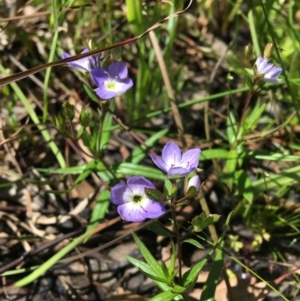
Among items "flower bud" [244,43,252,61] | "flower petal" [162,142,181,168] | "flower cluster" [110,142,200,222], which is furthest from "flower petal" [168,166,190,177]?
"flower bud" [244,43,252,61]

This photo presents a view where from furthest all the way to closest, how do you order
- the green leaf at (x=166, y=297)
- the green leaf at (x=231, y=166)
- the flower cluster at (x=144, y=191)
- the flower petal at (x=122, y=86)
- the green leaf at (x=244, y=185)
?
the green leaf at (x=231, y=166) → the green leaf at (x=244, y=185) → the flower petal at (x=122, y=86) → the green leaf at (x=166, y=297) → the flower cluster at (x=144, y=191)

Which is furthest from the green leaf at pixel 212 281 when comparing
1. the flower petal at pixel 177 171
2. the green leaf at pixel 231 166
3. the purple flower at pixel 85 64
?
the purple flower at pixel 85 64

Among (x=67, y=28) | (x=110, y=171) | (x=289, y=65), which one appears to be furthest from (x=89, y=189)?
(x=289, y=65)

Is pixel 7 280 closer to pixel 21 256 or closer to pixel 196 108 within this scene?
pixel 21 256

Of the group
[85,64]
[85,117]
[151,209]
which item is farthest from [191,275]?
[85,64]

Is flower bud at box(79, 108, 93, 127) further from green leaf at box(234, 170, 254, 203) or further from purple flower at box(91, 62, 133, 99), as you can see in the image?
green leaf at box(234, 170, 254, 203)

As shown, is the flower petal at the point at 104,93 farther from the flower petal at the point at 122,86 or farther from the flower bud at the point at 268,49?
the flower bud at the point at 268,49

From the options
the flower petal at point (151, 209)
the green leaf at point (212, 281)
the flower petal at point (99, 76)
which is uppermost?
the flower petal at point (99, 76)

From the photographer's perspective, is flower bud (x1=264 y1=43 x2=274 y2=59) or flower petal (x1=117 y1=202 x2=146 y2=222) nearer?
flower petal (x1=117 y1=202 x2=146 y2=222)
